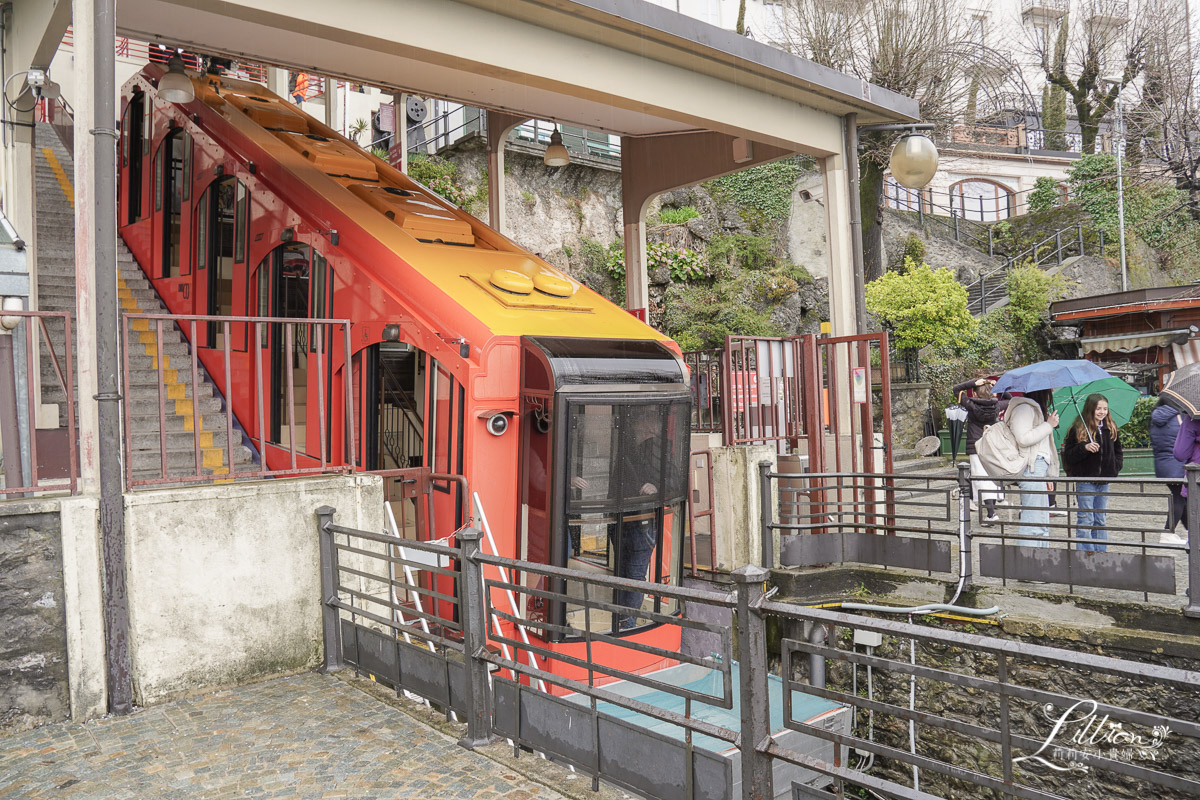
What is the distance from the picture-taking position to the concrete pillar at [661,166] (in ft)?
34.5

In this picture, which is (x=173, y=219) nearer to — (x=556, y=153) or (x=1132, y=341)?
(x=556, y=153)

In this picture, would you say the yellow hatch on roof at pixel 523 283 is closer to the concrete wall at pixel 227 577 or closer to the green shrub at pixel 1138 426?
the concrete wall at pixel 227 577

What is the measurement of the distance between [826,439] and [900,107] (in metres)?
3.75

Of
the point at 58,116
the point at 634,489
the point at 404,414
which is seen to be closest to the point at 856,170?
the point at 634,489

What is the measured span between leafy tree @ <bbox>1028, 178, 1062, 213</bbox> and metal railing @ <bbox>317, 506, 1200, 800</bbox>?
26.7m

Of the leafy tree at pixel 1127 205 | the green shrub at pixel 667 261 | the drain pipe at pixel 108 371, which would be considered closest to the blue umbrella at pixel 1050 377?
the drain pipe at pixel 108 371

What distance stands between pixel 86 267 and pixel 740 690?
14.0 ft

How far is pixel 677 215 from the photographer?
71.2ft

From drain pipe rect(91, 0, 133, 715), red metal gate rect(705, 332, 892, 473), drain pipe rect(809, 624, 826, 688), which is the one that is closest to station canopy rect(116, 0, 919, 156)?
drain pipe rect(91, 0, 133, 715)

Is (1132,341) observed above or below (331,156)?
below

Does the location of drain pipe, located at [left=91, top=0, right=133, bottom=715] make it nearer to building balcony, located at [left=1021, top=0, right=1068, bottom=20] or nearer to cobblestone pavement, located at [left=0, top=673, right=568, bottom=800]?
cobblestone pavement, located at [left=0, top=673, right=568, bottom=800]

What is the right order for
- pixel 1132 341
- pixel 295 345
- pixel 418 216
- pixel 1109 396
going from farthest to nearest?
pixel 1132 341 < pixel 1109 396 < pixel 295 345 < pixel 418 216

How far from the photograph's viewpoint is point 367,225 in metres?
7.57

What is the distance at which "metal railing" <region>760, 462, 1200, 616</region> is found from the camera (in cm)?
719
